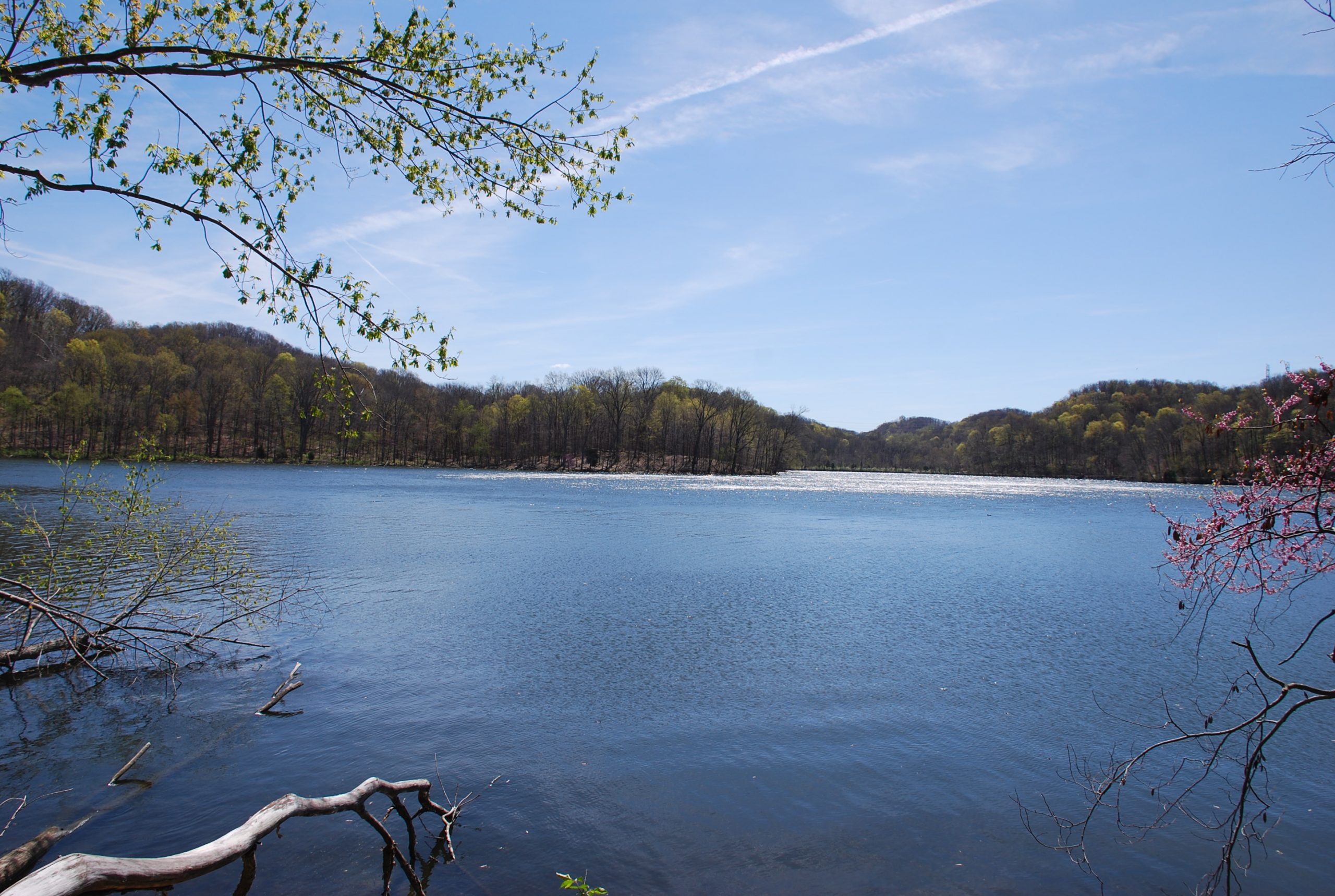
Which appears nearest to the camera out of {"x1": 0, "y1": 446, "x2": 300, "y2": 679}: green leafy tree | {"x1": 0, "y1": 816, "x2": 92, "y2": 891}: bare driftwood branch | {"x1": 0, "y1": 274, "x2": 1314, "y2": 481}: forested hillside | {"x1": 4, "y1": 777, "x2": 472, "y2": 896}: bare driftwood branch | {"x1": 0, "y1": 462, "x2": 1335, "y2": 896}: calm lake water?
{"x1": 4, "y1": 777, "x2": 472, "y2": 896}: bare driftwood branch

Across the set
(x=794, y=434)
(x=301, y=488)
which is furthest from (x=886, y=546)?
(x=794, y=434)

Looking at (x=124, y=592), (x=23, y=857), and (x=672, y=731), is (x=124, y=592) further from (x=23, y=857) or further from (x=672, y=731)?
(x=672, y=731)

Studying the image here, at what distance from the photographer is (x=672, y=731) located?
1101 cm

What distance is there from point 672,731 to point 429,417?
12535 cm

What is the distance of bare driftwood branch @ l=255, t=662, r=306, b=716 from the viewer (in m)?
11.0

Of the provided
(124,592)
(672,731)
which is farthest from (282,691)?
(124,592)

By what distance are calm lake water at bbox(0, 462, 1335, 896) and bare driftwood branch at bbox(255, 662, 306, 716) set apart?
217mm

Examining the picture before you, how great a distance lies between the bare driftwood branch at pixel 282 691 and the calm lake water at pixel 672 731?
8.5 inches

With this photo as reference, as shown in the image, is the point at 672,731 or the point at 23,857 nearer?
the point at 23,857

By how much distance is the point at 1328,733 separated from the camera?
11.5 meters

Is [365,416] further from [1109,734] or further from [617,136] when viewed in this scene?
[1109,734]

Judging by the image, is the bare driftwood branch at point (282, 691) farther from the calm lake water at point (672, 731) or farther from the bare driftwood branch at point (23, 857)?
the bare driftwood branch at point (23, 857)

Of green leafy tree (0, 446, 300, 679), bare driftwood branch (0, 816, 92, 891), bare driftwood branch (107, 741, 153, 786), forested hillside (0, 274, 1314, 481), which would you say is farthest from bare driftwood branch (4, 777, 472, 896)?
forested hillside (0, 274, 1314, 481)

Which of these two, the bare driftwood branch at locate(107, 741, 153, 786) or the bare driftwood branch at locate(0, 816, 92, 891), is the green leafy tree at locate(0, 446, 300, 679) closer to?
the bare driftwood branch at locate(107, 741, 153, 786)
